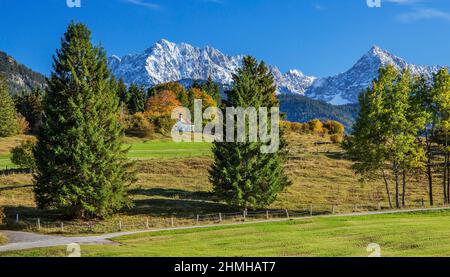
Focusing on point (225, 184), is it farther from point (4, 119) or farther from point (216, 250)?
point (4, 119)

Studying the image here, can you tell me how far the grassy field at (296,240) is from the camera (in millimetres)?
24703

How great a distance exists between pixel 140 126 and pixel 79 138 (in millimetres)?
81734

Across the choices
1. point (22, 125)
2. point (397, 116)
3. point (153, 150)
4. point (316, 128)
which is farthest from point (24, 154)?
point (316, 128)

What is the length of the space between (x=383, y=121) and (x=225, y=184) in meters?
17.1

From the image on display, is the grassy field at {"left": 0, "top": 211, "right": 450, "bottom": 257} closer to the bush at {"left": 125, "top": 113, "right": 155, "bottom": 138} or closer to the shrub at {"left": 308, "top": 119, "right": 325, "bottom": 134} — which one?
the bush at {"left": 125, "top": 113, "right": 155, "bottom": 138}

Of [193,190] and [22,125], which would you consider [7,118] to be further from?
[193,190]

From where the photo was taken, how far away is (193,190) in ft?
201

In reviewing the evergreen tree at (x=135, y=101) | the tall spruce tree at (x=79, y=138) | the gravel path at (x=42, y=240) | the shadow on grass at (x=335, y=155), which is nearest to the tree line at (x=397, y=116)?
the gravel path at (x=42, y=240)

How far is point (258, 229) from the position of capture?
3691 cm

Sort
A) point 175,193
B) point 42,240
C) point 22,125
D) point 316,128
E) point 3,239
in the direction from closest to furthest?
point 3,239 < point 42,240 < point 175,193 < point 22,125 < point 316,128

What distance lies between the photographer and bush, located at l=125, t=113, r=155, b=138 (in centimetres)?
12225

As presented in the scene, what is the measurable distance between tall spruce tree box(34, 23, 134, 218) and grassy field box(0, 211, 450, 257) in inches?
383

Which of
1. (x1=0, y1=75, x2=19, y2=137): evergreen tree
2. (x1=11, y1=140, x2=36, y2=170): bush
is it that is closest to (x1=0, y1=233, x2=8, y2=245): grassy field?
(x1=11, y1=140, x2=36, y2=170): bush
